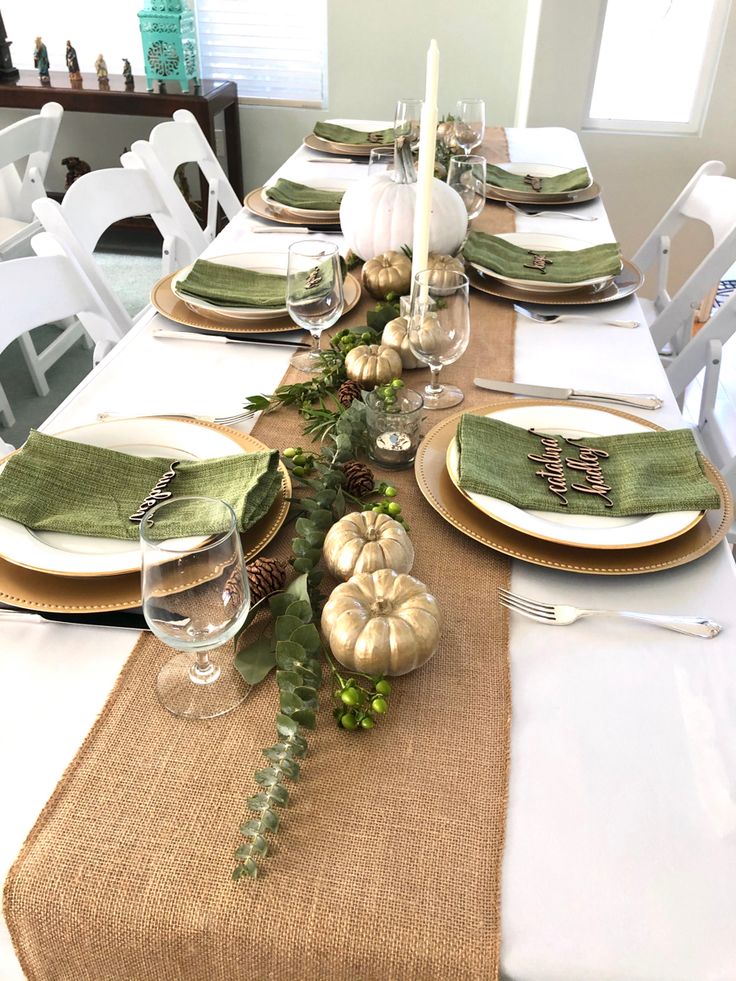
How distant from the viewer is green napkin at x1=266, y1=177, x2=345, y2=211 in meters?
1.69

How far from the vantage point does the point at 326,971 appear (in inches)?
19.8

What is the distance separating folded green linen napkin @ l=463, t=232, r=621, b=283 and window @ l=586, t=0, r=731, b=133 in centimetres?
191

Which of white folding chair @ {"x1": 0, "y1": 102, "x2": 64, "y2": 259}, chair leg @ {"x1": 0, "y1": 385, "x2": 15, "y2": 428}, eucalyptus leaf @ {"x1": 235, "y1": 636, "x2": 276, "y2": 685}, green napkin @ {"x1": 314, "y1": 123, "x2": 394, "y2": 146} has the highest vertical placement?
green napkin @ {"x1": 314, "y1": 123, "x2": 394, "y2": 146}

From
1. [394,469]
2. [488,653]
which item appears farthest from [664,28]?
[488,653]

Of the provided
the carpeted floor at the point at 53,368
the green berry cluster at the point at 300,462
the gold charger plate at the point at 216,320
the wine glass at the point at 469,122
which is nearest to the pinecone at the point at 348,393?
the green berry cluster at the point at 300,462

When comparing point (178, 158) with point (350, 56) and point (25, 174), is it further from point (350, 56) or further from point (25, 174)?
point (350, 56)

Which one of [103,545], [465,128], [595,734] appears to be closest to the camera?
[595,734]

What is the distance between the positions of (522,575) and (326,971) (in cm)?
39

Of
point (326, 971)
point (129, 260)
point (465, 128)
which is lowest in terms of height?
point (129, 260)

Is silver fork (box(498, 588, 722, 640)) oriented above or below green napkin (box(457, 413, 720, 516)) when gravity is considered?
below

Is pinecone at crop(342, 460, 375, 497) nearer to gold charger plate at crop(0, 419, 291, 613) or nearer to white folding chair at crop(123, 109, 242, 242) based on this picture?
gold charger plate at crop(0, 419, 291, 613)

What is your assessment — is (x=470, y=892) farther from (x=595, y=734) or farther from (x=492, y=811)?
(x=595, y=734)

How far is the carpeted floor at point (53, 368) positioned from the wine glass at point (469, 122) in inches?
49.8

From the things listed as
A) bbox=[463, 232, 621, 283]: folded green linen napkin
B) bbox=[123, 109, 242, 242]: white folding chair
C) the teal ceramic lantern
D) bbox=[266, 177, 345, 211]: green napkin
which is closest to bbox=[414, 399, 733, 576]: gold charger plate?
bbox=[463, 232, 621, 283]: folded green linen napkin
